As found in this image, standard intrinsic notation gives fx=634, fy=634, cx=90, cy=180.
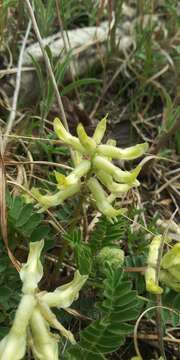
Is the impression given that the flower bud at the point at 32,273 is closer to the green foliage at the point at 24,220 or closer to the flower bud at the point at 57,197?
the flower bud at the point at 57,197

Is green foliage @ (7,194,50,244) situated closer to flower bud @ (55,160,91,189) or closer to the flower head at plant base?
flower bud @ (55,160,91,189)

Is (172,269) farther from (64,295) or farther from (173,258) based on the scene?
(64,295)

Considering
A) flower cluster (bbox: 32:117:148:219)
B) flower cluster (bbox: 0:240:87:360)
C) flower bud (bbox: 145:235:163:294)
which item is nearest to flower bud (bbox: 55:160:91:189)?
flower cluster (bbox: 32:117:148:219)

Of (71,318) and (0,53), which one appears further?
(0,53)

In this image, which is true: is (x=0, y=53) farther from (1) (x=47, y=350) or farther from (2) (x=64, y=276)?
(1) (x=47, y=350)

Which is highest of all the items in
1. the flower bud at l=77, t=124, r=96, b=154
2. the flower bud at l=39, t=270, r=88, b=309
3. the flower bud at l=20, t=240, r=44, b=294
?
the flower bud at l=77, t=124, r=96, b=154

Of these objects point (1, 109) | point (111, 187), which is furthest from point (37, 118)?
point (111, 187)

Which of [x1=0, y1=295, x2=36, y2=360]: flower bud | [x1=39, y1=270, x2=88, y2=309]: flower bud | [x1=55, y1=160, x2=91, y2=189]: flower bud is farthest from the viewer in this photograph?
[x1=55, y1=160, x2=91, y2=189]: flower bud
